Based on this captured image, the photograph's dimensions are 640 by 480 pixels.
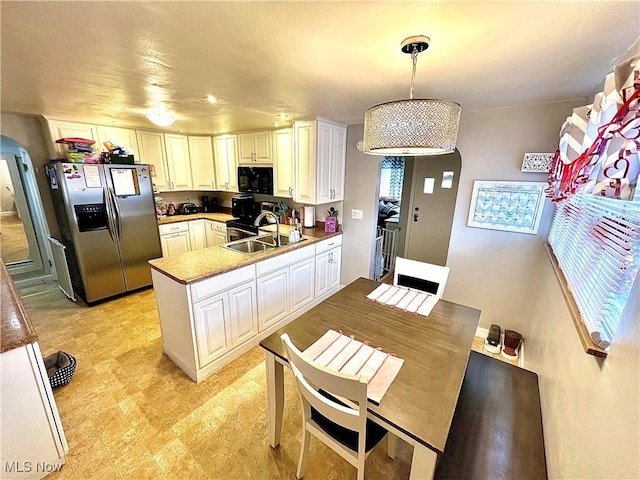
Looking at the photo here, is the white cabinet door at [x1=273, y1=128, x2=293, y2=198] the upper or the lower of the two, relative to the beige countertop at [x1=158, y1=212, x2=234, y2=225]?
upper

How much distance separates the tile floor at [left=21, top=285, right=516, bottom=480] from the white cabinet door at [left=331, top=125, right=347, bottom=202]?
209cm

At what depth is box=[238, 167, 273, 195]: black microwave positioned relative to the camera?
3584 millimetres

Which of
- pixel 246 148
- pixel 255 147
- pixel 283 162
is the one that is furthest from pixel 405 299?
pixel 246 148

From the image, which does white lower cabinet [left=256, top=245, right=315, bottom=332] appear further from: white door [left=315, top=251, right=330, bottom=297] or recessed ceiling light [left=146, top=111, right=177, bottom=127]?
recessed ceiling light [left=146, top=111, right=177, bottom=127]

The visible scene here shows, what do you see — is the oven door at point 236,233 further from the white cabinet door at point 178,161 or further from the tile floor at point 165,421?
the tile floor at point 165,421

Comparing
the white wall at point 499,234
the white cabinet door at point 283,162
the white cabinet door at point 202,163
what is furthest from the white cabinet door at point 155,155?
the white wall at point 499,234

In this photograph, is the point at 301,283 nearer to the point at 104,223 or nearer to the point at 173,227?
the point at 173,227

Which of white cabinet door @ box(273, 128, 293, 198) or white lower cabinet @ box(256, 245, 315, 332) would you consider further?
white cabinet door @ box(273, 128, 293, 198)

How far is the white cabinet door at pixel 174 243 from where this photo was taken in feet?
12.3

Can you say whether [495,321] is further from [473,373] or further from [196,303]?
[196,303]

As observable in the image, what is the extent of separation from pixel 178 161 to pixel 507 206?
174 inches

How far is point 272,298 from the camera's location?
2.58 meters

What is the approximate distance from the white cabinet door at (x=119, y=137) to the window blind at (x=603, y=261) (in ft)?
14.7

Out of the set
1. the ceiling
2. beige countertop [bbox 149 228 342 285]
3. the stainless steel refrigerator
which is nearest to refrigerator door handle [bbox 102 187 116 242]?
the stainless steel refrigerator
